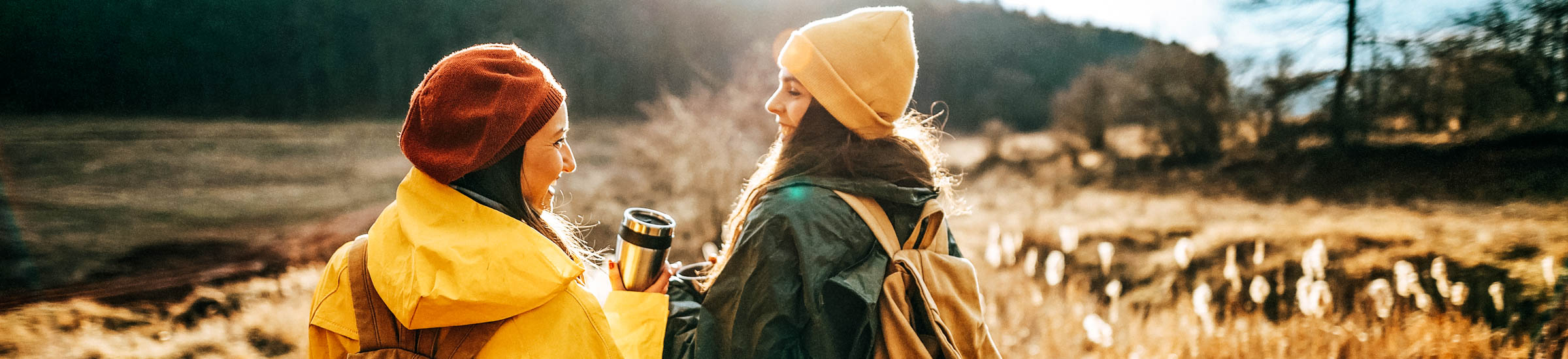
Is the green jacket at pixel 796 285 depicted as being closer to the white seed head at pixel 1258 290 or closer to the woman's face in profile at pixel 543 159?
the woman's face in profile at pixel 543 159

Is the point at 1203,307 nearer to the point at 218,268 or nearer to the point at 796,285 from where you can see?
the point at 796,285

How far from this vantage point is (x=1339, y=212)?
10125mm

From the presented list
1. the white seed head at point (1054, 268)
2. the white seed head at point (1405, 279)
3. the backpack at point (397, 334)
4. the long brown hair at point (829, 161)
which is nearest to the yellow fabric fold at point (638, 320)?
the long brown hair at point (829, 161)

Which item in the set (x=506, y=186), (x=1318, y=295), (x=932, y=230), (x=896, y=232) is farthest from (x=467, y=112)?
(x=1318, y=295)

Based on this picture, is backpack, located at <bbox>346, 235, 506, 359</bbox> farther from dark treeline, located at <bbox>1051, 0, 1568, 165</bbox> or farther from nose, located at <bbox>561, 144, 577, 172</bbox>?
dark treeline, located at <bbox>1051, 0, 1568, 165</bbox>

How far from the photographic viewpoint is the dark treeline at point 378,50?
4883 millimetres

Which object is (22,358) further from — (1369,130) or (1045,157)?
(1045,157)

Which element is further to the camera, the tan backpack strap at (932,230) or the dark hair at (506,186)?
the tan backpack strap at (932,230)

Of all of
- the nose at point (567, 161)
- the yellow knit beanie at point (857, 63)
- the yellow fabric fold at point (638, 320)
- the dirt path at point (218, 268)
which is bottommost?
the dirt path at point (218, 268)

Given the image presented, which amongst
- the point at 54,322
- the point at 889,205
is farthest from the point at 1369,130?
the point at 54,322

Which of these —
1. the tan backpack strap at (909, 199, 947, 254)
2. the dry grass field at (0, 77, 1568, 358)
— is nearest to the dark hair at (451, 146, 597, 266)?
the dry grass field at (0, 77, 1568, 358)

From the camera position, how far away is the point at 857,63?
183 centimetres

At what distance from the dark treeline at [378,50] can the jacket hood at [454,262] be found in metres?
5.11

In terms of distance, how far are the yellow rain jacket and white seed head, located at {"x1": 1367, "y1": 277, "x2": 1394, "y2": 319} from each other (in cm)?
482
